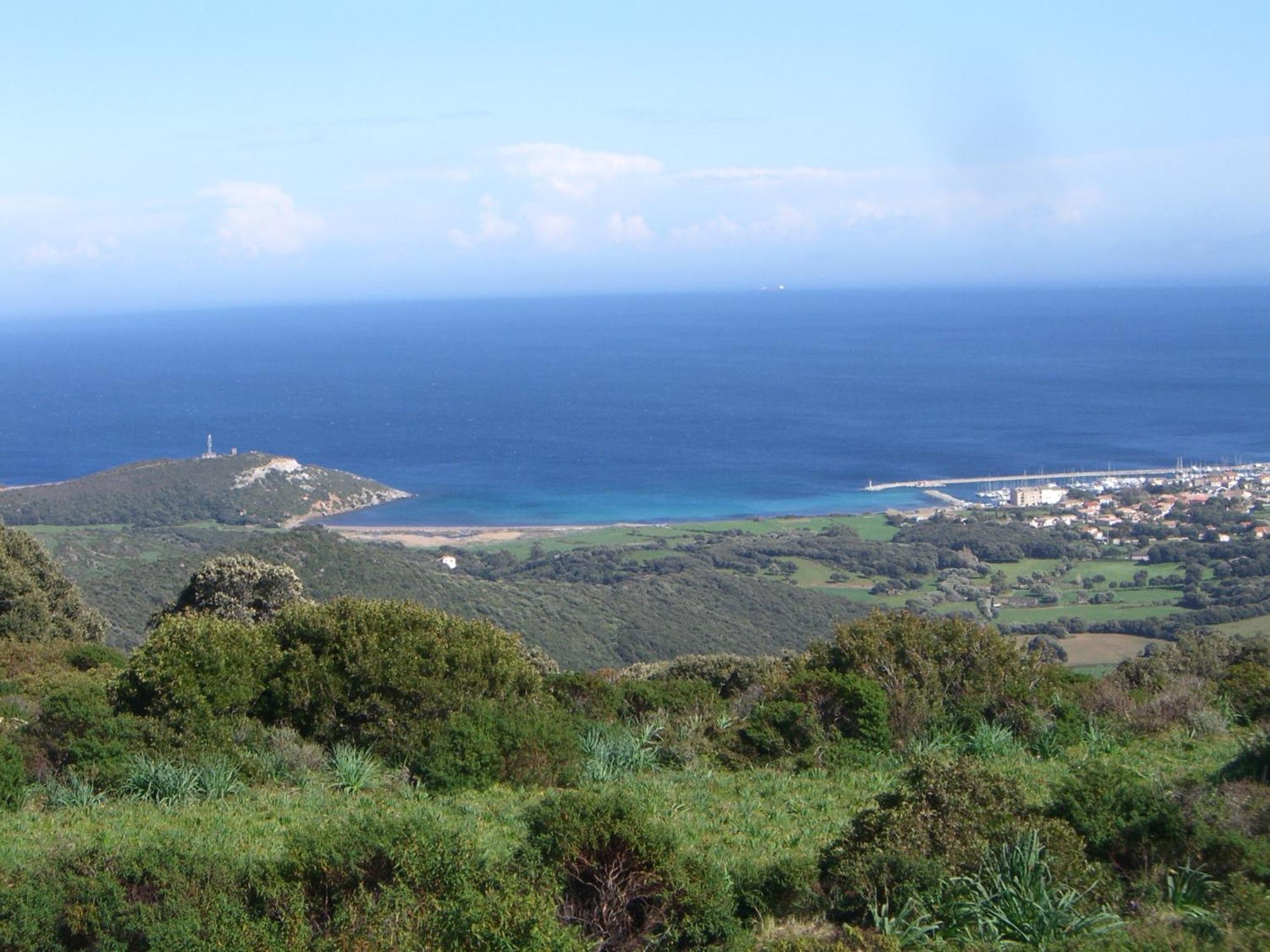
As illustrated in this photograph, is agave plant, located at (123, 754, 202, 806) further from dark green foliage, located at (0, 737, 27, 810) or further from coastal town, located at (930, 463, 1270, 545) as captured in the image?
coastal town, located at (930, 463, 1270, 545)

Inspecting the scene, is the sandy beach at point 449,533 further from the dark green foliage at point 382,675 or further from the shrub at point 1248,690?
the shrub at point 1248,690

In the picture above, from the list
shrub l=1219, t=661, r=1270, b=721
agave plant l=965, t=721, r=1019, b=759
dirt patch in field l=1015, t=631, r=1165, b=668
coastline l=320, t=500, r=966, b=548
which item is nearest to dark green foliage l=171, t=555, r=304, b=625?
agave plant l=965, t=721, r=1019, b=759

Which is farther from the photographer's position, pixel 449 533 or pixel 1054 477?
pixel 1054 477

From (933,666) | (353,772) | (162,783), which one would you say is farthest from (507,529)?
(162,783)

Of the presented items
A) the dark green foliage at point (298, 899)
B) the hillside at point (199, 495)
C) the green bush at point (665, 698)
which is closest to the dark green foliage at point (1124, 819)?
the dark green foliage at point (298, 899)

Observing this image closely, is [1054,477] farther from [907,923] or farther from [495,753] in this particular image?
[907,923]

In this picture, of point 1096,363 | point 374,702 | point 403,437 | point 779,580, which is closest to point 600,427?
point 403,437
